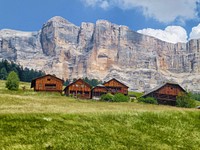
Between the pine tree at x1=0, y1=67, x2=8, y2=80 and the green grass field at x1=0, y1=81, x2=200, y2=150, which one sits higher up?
the pine tree at x1=0, y1=67, x2=8, y2=80

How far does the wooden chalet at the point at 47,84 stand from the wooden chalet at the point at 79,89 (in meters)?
4.20

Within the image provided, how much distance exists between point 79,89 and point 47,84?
12327 millimetres

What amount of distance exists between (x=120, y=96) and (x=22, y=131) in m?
68.3

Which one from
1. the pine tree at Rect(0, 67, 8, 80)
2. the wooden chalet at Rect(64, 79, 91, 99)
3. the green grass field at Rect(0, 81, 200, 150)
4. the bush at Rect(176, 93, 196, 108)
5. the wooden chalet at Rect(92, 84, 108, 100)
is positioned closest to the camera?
the green grass field at Rect(0, 81, 200, 150)

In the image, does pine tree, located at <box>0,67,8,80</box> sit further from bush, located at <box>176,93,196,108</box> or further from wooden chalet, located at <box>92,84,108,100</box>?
bush, located at <box>176,93,196,108</box>

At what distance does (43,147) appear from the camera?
56.2ft

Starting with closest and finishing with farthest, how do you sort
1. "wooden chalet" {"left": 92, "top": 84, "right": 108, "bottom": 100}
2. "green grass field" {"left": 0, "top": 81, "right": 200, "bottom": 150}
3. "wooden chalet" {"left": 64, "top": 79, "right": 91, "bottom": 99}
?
"green grass field" {"left": 0, "top": 81, "right": 200, "bottom": 150} → "wooden chalet" {"left": 64, "top": 79, "right": 91, "bottom": 99} → "wooden chalet" {"left": 92, "top": 84, "right": 108, "bottom": 100}

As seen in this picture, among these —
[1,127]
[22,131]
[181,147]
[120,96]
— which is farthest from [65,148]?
[120,96]

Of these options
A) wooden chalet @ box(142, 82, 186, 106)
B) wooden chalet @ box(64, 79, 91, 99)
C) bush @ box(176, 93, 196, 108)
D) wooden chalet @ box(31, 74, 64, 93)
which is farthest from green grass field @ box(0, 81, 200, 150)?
wooden chalet @ box(142, 82, 186, 106)

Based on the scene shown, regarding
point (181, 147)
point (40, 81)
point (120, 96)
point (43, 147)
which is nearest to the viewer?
point (43, 147)

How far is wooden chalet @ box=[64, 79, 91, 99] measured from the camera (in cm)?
10330

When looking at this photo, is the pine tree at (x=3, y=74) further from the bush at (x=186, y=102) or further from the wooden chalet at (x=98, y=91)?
the bush at (x=186, y=102)

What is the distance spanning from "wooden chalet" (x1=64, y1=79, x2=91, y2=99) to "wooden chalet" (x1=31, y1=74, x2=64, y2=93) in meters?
4.20

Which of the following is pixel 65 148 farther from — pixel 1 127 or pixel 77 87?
pixel 77 87
